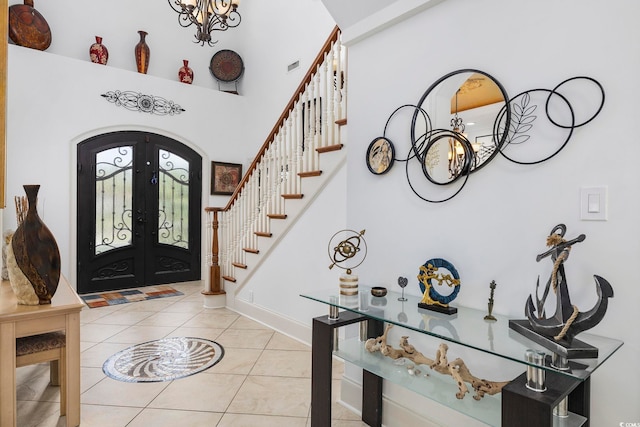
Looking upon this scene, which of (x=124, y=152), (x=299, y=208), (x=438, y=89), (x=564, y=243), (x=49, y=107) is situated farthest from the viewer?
(x=124, y=152)

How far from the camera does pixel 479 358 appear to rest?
175 centimetres

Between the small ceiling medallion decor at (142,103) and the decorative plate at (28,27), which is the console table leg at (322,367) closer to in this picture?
the small ceiling medallion decor at (142,103)

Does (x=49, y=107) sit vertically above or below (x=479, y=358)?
above

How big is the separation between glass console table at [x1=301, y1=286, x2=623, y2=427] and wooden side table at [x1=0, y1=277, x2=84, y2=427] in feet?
4.47

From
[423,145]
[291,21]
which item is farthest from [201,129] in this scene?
[423,145]

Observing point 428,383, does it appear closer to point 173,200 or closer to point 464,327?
point 464,327

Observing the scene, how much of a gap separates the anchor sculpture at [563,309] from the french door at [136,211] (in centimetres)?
564

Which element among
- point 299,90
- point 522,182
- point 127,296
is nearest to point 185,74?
point 299,90

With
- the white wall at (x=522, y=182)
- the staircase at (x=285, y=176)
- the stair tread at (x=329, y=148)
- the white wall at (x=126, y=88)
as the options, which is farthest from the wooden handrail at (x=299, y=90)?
the white wall at (x=126, y=88)

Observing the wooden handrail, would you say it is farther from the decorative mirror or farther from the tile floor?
the tile floor

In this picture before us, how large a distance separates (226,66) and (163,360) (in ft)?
17.5

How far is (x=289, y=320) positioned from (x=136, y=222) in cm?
337

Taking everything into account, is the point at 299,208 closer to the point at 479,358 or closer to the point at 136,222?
the point at 479,358

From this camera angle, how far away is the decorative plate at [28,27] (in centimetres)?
470
